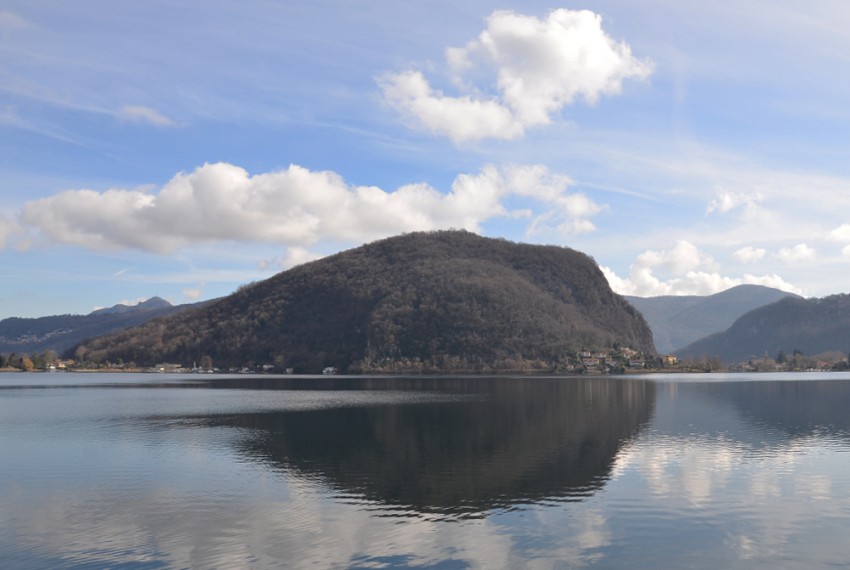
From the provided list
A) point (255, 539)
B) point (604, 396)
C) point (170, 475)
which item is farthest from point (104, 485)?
point (604, 396)

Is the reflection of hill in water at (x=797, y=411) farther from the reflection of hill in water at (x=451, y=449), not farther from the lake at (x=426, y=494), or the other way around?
the reflection of hill in water at (x=451, y=449)

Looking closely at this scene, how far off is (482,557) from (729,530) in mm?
14661

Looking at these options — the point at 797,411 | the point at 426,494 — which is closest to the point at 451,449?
the point at 426,494

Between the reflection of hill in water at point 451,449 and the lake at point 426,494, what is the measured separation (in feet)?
0.94

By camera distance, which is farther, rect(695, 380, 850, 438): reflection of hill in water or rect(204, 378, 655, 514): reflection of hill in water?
rect(695, 380, 850, 438): reflection of hill in water

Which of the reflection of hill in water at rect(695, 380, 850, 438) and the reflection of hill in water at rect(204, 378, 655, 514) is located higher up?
the reflection of hill in water at rect(204, 378, 655, 514)

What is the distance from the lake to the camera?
3447 centimetres

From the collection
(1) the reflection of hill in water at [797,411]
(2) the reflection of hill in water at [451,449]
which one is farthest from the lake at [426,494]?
(1) the reflection of hill in water at [797,411]

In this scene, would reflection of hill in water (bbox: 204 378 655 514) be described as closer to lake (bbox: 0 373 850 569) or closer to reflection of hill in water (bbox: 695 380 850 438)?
lake (bbox: 0 373 850 569)

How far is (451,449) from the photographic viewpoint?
6712 cm

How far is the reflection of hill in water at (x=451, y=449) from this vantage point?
159 ft

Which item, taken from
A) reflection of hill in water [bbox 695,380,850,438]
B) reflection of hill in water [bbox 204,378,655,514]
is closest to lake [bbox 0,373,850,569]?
reflection of hill in water [bbox 204,378,655,514]

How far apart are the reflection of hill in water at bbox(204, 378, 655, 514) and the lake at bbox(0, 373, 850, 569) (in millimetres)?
286

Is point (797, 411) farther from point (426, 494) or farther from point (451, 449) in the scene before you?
point (426, 494)
